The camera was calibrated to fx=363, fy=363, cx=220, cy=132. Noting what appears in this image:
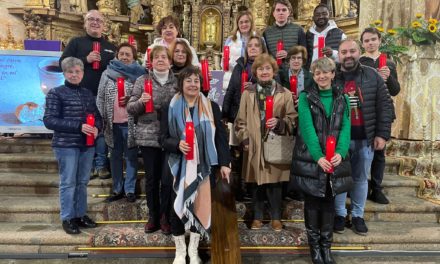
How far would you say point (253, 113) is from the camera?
3.36 m

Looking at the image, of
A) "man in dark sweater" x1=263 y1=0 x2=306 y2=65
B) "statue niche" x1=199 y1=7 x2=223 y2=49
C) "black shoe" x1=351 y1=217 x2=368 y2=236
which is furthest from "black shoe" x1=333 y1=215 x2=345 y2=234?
"statue niche" x1=199 y1=7 x2=223 y2=49

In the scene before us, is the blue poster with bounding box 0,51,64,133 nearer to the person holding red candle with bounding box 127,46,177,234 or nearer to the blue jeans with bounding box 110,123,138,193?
the blue jeans with bounding box 110,123,138,193

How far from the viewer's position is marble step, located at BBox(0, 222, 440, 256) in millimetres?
3238

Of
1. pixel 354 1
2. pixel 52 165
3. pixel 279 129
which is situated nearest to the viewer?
pixel 279 129

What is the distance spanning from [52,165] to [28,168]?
310 mm

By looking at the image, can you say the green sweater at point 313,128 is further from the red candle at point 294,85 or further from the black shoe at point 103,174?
the black shoe at point 103,174

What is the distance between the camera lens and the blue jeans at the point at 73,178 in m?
3.18

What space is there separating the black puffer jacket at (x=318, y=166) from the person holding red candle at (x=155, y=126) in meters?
1.13

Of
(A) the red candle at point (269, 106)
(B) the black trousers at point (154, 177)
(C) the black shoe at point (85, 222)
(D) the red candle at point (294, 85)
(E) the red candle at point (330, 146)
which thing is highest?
(D) the red candle at point (294, 85)

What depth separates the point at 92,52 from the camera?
3.75 metres

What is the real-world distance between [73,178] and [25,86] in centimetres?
266

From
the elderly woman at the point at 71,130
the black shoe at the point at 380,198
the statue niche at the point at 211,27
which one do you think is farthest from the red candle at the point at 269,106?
the statue niche at the point at 211,27

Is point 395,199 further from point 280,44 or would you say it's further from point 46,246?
point 46,246

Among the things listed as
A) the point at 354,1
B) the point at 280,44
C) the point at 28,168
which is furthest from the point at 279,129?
the point at 354,1
